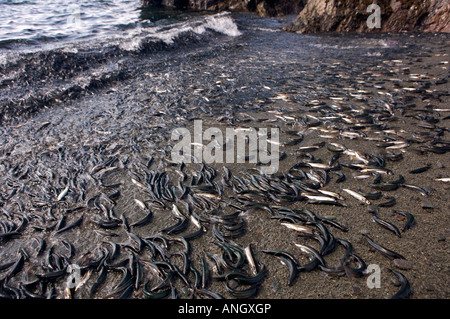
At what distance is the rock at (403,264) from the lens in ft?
10.4

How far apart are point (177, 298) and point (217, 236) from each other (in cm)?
98

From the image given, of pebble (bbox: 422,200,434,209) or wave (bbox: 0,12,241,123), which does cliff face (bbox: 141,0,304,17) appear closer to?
wave (bbox: 0,12,241,123)

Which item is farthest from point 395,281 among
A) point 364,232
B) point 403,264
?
point 364,232

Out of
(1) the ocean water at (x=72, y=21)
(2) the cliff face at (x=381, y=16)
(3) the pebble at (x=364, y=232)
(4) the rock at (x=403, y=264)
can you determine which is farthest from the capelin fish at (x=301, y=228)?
(2) the cliff face at (x=381, y=16)

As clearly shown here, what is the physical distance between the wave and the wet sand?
462mm

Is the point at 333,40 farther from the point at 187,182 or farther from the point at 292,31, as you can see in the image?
the point at 187,182

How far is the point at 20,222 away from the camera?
418 cm

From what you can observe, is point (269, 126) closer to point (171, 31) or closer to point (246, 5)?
point (171, 31)

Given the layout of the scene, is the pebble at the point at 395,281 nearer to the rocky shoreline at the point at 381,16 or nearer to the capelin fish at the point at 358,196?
the capelin fish at the point at 358,196

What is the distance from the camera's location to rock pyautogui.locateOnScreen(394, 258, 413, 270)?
10.4 feet

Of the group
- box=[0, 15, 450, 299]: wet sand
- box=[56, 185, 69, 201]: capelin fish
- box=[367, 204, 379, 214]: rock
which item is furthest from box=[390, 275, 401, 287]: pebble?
box=[56, 185, 69, 201]: capelin fish

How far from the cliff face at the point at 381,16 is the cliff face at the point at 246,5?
24.4ft

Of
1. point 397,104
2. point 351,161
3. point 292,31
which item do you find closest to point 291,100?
point 397,104

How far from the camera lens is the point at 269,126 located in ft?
22.0
